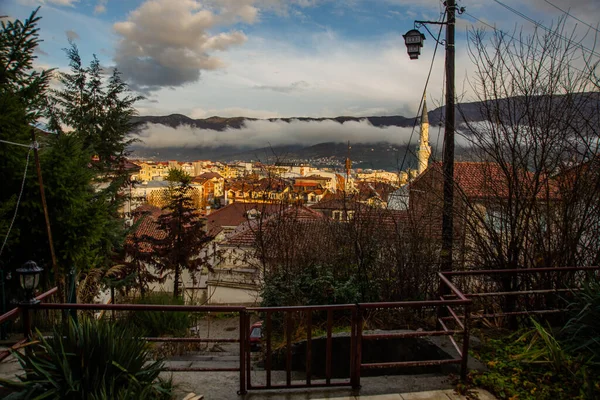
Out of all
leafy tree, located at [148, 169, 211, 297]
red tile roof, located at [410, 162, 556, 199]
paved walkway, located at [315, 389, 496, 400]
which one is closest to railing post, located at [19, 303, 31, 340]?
paved walkway, located at [315, 389, 496, 400]

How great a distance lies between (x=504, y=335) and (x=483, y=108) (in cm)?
370

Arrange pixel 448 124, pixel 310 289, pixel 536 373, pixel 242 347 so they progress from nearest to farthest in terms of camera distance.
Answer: pixel 242 347
pixel 536 373
pixel 448 124
pixel 310 289

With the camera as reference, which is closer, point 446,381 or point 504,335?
point 446,381

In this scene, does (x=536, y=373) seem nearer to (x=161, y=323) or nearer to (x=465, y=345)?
(x=465, y=345)

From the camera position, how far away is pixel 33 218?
28.0 ft

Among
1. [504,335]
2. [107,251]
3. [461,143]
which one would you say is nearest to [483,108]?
[461,143]

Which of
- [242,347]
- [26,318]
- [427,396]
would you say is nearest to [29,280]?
[26,318]

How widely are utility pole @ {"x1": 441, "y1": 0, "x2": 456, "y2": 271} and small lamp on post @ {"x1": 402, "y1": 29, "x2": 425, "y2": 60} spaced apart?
626 millimetres

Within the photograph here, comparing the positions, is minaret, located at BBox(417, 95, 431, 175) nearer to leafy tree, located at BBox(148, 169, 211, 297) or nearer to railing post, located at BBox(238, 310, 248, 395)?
railing post, located at BBox(238, 310, 248, 395)

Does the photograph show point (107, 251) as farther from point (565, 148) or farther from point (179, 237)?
point (565, 148)

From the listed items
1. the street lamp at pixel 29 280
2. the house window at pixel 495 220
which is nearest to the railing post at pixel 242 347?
Result: the street lamp at pixel 29 280

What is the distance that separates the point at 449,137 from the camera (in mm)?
6652

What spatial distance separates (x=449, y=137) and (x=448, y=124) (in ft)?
0.71

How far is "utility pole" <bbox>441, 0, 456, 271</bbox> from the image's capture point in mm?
6500
